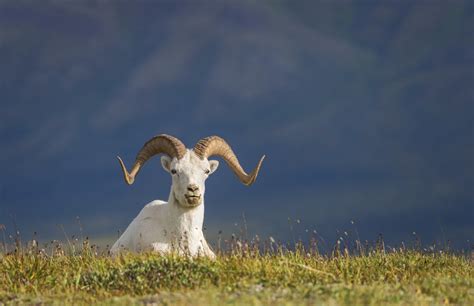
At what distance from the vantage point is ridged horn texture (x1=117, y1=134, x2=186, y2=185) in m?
16.4

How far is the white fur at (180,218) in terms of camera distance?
52.3 feet

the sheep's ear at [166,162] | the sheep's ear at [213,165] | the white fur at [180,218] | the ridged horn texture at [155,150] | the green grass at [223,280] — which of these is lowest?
the green grass at [223,280]

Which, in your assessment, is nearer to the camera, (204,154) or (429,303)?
(429,303)

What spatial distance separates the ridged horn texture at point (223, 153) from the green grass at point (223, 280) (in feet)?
9.09

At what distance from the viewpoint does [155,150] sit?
1723 centimetres

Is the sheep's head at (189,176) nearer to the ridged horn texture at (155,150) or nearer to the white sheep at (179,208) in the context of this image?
the white sheep at (179,208)

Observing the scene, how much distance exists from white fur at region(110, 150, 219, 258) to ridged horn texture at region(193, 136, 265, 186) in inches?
8.7

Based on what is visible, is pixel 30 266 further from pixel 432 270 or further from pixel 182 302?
pixel 432 270

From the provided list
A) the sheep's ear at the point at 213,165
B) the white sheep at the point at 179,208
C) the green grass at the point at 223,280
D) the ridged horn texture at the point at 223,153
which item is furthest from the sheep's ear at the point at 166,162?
the green grass at the point at 223,280

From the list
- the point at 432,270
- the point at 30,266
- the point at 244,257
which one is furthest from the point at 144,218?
the point at 432,270

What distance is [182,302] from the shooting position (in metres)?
9.58

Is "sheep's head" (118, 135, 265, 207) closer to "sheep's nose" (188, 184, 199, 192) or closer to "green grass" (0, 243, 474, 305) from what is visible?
"sheep's nose" (188, 184, 199, 192)

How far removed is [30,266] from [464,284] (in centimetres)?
919

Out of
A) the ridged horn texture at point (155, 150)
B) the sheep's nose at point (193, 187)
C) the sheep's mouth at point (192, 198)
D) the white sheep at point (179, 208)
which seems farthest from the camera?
the ridged horn texture at point (155, 150)
